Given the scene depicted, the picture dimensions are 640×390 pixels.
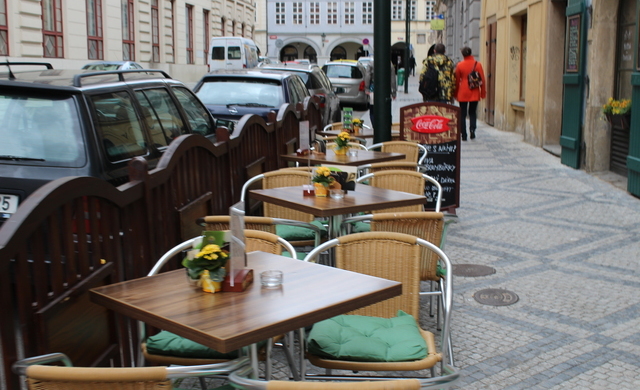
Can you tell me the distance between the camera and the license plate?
4.13m

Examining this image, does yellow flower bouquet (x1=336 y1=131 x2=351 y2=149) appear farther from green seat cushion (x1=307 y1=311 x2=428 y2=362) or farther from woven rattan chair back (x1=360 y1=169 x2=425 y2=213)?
green seat cushion (x1=307 y1=311 x2=428 y2=362)

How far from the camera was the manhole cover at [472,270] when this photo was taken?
239 inches

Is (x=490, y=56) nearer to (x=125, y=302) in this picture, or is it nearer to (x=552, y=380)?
(x=552, y=380)

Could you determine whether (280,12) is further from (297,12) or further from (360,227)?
(360,227)

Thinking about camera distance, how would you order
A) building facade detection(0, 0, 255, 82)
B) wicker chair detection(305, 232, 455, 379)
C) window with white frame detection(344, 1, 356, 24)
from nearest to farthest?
wicker chair detection(305, 232, 455, 379), building facade detection(0, 0, 255, 82), window with white frame detection(344, 1, 356, 24)

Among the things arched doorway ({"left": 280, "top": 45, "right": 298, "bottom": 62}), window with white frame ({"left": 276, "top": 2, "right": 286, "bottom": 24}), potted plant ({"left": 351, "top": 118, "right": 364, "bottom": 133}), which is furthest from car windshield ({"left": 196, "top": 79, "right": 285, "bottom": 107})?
arched doorway ({"left": 280, "top": 45, "right": 298, "bottom": 62})

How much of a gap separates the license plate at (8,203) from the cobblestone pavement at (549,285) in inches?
67.2

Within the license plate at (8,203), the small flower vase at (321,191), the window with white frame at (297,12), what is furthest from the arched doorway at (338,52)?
the license plate at (8,203)

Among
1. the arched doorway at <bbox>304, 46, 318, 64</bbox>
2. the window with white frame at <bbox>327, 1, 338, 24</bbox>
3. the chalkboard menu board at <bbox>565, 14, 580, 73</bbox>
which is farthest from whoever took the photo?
the arched doorway at <bbox>304, 46, 318, 64</bbox>

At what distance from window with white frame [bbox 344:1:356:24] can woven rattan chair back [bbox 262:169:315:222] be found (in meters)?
75.2

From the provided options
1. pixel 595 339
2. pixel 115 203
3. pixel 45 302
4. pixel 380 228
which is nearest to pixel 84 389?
pixel 45 302

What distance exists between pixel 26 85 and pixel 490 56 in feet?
55.2

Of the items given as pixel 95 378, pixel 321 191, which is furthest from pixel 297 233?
pixel 95 378

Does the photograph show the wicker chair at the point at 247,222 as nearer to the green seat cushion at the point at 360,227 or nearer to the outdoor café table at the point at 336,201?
the outdoor café table at the point at 336,201
